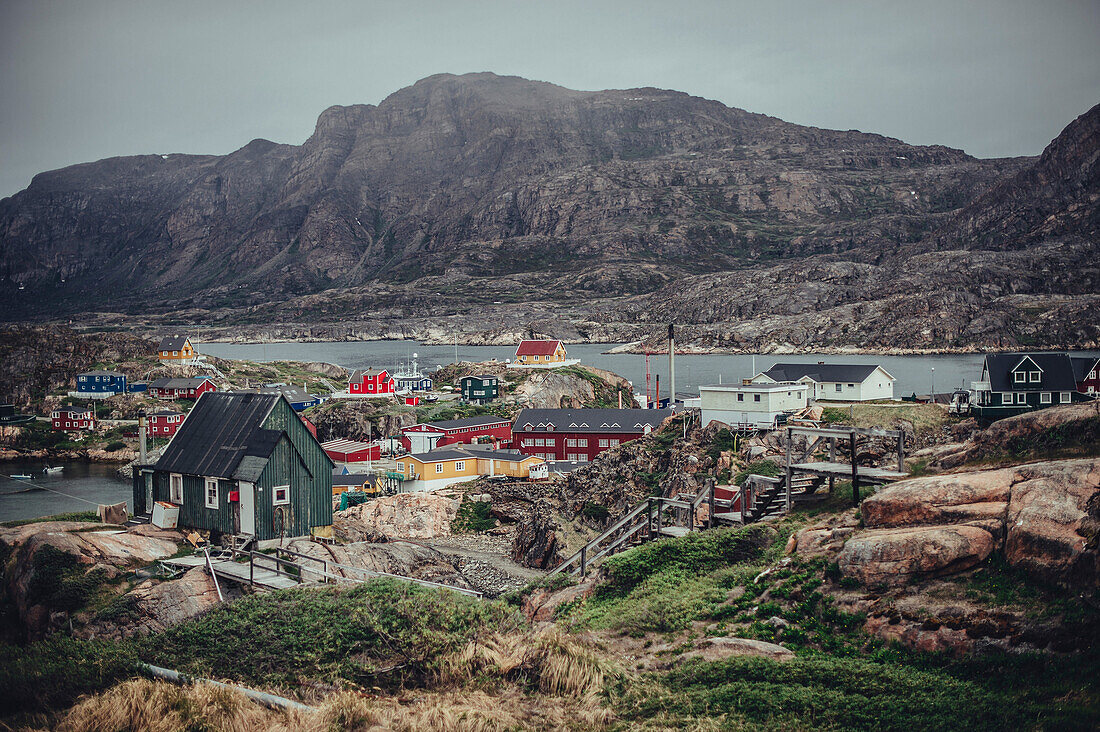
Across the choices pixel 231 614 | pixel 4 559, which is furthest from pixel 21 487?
pixel 231 614

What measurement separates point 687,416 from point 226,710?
37.1m

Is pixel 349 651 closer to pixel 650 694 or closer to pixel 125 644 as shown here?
pixel 125 644

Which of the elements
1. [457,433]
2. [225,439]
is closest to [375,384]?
[457,433]

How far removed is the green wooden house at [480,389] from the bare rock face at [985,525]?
73685 mm

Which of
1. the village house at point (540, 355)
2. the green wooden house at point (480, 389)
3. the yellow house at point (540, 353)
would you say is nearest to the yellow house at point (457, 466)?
the green wooden house at point (480, 389)

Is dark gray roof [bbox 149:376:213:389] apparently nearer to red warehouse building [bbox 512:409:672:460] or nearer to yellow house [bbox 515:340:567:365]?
yellow house [bbox 515:340:567:365]

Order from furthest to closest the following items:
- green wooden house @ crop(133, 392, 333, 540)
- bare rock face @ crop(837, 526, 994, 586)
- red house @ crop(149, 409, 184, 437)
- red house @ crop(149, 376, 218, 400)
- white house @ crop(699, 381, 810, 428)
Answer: red house @ crop(149, 376, 218, 400), red house @ crop(149, 409, 184, 437), white house @ crop(699, 381, 810, 428), green wooden house @ crop(133, 392, 333, 540), bare rock face @ crop(837, 526, 994, 586)

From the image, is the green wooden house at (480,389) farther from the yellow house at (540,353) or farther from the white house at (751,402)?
the white house at (751,402)

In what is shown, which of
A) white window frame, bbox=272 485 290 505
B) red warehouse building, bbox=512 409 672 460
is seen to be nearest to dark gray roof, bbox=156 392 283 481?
white window frame, bbox=272 485 290 505

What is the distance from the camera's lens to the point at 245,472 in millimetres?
20547

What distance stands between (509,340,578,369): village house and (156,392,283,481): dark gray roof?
Answer: 256 ft

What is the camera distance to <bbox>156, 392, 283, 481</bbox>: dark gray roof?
821 inches

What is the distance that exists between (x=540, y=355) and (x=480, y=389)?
18.4 meters

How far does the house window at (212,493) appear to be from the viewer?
2098cm
